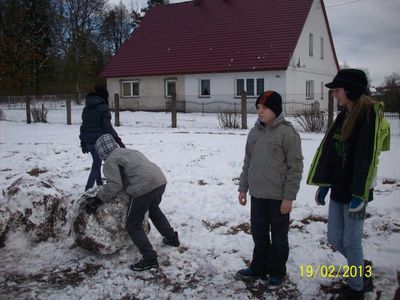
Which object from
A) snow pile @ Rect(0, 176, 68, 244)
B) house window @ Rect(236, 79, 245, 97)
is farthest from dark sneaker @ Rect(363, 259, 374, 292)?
house window @ Rect(236, 79, 245, 97)

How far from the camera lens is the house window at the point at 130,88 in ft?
92.6

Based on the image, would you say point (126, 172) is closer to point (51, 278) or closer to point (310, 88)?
point (51, 278)

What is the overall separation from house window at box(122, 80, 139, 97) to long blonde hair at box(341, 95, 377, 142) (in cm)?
2556

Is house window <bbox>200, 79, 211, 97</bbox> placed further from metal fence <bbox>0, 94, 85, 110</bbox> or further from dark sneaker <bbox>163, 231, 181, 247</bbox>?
dark sneaker <bbox>163, 231, 181, 247</bbox>

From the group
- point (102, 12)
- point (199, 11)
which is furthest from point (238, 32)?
point (102, 12)

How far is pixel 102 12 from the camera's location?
4728cm

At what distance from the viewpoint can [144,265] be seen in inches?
164

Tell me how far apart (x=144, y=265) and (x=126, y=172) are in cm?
93

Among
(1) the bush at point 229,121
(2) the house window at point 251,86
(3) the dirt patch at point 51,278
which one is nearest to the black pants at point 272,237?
(3) the dirt patch at point 51,278

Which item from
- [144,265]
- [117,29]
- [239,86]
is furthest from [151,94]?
[117,29]

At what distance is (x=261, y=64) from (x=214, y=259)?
19897 millimetres

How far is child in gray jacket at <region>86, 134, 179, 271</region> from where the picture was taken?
13.5ft

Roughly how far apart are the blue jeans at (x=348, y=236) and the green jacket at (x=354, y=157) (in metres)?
0.13

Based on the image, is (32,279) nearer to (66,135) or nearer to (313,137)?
(313,137)
